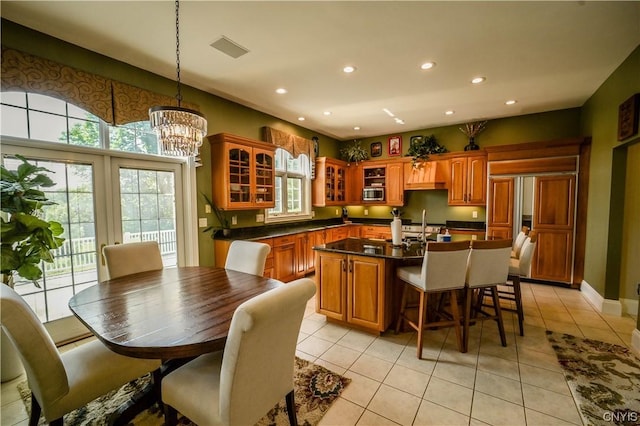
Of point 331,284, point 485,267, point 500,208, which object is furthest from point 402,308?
point 500,208

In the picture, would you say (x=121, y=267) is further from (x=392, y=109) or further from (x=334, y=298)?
(x=392, y=109)

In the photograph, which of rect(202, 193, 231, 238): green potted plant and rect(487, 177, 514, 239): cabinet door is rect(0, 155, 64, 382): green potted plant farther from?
rect(487, 177, 514, 239): cabinet door

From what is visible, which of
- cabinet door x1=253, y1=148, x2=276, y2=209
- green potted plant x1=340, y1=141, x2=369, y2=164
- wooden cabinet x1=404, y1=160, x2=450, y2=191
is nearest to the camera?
cabinet door x1=253, y1=148, x2=276, y2=209

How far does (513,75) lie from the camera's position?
324 cm

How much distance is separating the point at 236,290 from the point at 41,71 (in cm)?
253

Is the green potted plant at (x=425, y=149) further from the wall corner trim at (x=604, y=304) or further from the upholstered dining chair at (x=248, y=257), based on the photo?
the upholstered dining chair at (x=248, y=257)

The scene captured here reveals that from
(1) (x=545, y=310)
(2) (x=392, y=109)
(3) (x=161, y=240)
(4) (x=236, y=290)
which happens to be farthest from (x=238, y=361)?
(2) (x=392, y=109)

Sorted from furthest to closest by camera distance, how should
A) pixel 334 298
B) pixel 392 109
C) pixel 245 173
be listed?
pixel 392 109 < pixel 245 173 < pixel 334 298

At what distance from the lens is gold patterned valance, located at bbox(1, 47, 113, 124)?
7.22 ft

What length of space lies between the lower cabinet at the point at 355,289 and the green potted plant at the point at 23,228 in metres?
2.24

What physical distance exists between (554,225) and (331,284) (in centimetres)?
365

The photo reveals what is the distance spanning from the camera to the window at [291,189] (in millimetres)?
5168

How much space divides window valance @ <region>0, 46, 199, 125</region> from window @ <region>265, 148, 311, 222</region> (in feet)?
7.60

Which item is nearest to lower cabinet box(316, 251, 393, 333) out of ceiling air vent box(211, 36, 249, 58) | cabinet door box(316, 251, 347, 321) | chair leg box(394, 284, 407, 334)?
cabinet door box(316, 251, 347, 321)
